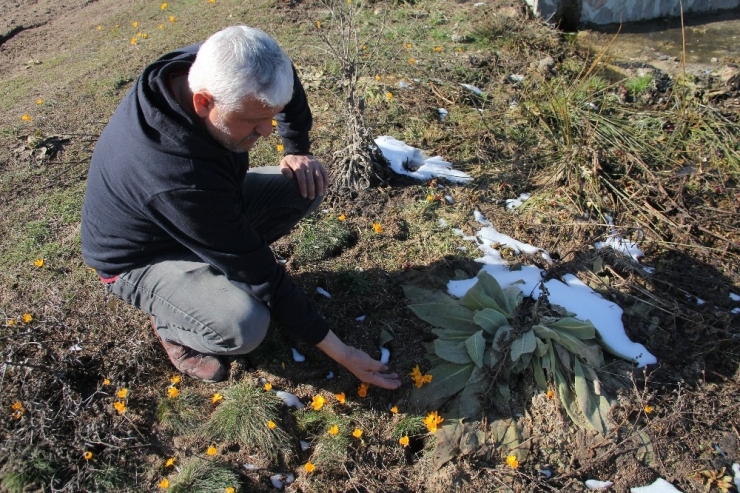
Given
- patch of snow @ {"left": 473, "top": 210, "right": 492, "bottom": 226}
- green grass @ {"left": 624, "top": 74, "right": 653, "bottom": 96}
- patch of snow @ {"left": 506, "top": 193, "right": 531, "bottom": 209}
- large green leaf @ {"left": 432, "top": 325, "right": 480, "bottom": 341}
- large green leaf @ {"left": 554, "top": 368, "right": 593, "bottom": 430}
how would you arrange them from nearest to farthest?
large green leaf @ {"left": 554, "top": 368, "right": 593, "bottom": 430}, large green leaf @ {"left": 432, "top": 325, "right": 480, "bottom": 341}, patch of snow @ {"left": 473, "top": 210, "right": 492, "bottom": 226}, patch of snow @ {"left": 506, "top": 193, "right": 531, "bottom": 209}, green grass @ {"left": 624, "top": 74, "right": 653, "bottom": 96}

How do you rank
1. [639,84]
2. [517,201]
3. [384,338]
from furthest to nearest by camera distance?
[639,84] < [517,201] < [384,338]

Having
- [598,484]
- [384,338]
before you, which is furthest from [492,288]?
[598,484]

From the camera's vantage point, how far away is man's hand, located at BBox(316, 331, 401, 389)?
2.37 meters

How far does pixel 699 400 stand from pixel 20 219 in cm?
380

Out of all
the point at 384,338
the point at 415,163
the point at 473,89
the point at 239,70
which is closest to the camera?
the point at 239,70

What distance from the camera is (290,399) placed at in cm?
267

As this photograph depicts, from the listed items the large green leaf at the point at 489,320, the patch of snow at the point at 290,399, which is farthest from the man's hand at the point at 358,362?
the large green leaf at the point at 489,320

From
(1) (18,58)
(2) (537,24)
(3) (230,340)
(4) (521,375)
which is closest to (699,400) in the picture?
(4) (521,375)

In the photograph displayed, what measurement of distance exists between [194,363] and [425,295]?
1.16 m

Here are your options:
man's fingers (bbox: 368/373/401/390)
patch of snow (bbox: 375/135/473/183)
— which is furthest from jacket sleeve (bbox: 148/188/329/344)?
patch of snow (bbox: 375/135/473/183)

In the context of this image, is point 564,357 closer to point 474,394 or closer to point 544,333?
point 544,333

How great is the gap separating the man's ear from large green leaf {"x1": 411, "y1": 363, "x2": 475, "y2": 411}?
148 cm

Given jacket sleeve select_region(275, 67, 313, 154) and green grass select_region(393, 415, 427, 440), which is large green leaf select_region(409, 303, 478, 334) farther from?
jacket sleeve select_region(275, 67, 313, 154)

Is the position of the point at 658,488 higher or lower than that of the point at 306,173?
lower
